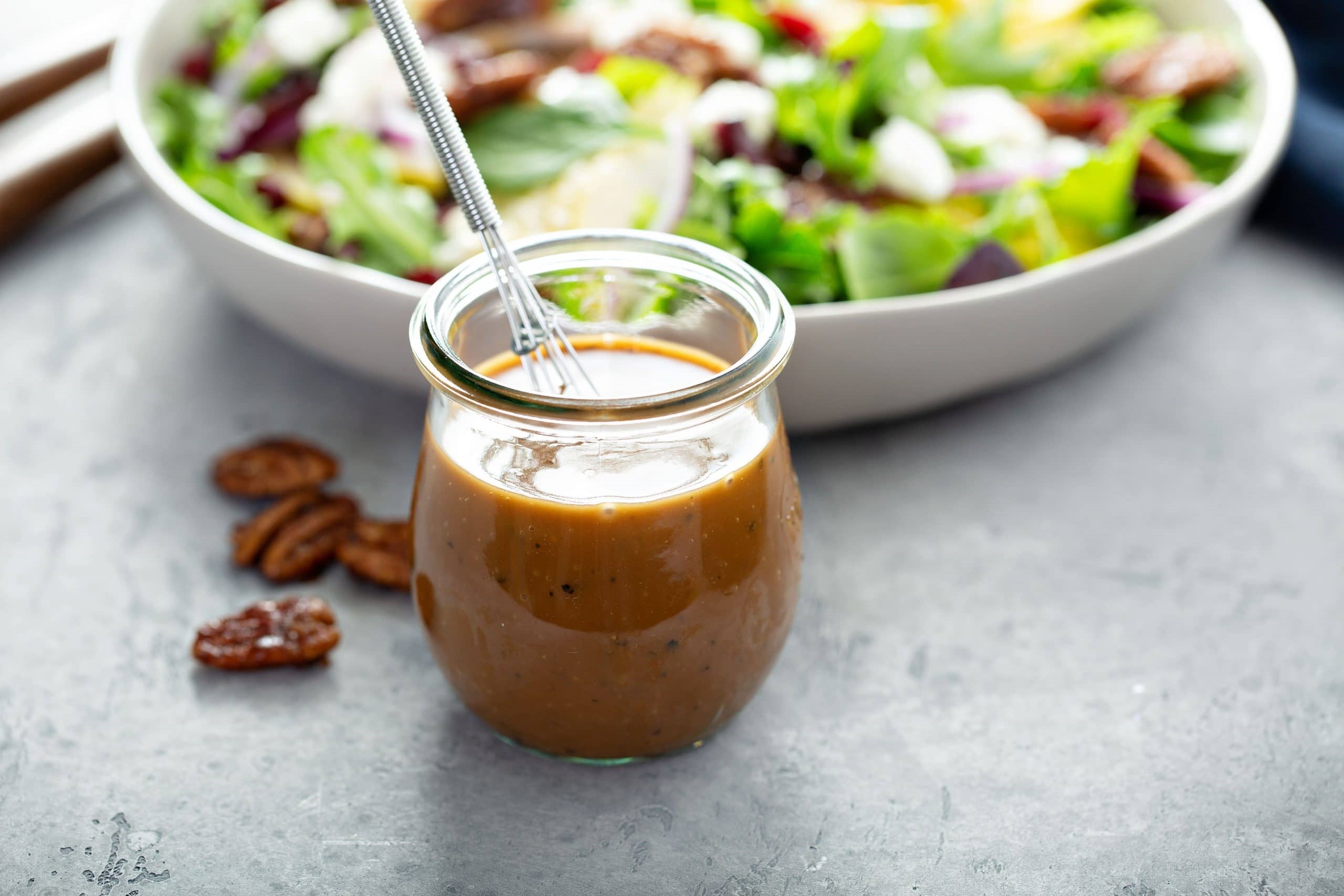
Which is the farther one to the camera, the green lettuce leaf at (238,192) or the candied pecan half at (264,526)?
the green lettuce leaf at (238,192)

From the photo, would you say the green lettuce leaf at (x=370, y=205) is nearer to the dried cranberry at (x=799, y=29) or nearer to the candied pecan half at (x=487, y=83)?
the candied pecan half at (x=487, y=83)

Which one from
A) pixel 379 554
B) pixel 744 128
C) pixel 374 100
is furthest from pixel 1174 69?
pixel 379 554

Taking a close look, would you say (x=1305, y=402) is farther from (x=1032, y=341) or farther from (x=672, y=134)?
(x=672, y=134)

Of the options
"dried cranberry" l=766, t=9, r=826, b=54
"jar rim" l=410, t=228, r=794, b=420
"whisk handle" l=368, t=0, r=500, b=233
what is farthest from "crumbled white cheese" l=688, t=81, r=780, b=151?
"whisk handle" l=368, t=0, r=500, b=233

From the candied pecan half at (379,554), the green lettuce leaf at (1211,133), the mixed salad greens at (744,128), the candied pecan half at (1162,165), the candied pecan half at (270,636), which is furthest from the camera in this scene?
the green lettuce leaf at (1211,133)

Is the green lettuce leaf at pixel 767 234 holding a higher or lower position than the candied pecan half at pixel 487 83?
lower

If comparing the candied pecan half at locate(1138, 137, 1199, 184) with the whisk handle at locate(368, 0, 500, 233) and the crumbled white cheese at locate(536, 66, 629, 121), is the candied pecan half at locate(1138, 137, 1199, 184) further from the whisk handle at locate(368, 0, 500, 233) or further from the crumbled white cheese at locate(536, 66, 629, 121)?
the whisk handle at locate(368, 0, 500, 233)

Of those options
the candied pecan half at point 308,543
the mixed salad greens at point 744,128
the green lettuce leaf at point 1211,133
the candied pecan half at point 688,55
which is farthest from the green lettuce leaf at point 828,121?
the candied pecan half at point 308,543
